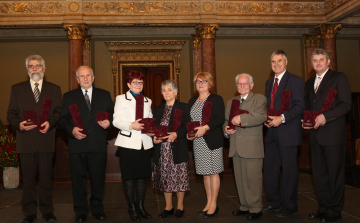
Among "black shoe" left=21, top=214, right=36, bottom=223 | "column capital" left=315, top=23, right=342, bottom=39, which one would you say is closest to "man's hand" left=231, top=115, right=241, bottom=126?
"black shoe" left=21, top=214, right=36, bottom=223

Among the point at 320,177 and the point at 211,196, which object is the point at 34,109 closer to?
the point at 211,196

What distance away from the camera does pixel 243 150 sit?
331 centimetres

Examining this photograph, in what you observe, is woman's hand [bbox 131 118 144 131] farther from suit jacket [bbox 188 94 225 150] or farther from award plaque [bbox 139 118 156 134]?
suit jacket [bbox 188 94 225 150]

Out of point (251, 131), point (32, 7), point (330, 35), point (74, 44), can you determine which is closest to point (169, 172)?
point (251, 131)

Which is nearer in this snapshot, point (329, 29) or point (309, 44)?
point (329, 29)

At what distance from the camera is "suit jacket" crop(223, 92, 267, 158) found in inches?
127

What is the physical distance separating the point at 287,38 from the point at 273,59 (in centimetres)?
832

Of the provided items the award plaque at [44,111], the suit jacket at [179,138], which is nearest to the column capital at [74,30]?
the award plaque at [44,111]

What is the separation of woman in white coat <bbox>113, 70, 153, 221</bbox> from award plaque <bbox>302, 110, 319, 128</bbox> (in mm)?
1584

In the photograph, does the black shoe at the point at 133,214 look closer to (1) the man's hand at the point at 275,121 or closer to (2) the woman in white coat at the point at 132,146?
(2) the woman in white coat at the point at 132,146

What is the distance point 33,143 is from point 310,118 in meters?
2.87

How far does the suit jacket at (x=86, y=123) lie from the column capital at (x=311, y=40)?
30.5ft

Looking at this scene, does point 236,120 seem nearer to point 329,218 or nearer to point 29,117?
point 329,218

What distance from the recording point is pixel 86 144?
334 cm
